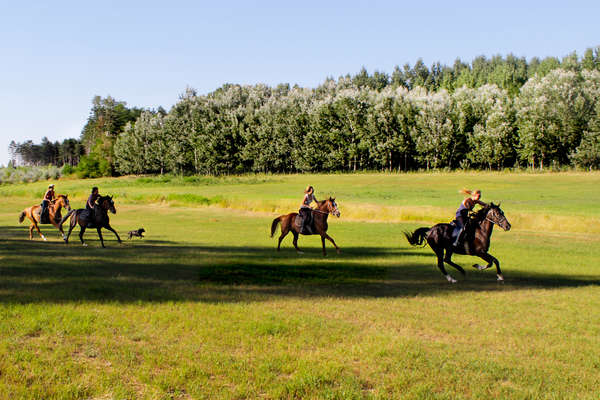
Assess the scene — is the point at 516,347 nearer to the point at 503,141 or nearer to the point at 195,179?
the point at 503,141

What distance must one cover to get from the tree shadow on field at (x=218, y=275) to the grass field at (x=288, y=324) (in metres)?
0.08

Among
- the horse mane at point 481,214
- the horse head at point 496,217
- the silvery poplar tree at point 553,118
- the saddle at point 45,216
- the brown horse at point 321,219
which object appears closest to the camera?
the horse head at point 496,217

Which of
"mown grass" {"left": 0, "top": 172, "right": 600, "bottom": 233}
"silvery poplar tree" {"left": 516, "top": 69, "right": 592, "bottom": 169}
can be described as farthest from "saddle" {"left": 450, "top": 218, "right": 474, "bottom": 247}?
"silvery poplar tree" {"left": 516, "top": 69, "right": 592, "bottom": 169}

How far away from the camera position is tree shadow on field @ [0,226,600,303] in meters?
13.4

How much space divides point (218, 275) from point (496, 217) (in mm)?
8773

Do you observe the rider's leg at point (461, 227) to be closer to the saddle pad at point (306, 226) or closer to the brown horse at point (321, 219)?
the brown horse at point (321, 219)

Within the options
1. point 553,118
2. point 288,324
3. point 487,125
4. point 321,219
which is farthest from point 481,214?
point 553,118

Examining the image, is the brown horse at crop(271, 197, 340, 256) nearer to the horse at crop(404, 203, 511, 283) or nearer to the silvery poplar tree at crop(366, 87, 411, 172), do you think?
the horse at crop(404, 203, 511, 283)

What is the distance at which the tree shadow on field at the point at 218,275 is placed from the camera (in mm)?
13422

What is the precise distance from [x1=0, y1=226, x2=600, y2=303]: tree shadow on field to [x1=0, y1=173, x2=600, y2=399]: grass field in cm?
8

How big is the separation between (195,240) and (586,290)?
1977 cm

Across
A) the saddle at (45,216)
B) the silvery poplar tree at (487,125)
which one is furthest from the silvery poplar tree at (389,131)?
the saddle at (45,216)

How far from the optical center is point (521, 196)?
5697cm

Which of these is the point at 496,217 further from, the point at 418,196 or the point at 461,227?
the point at 418,196
